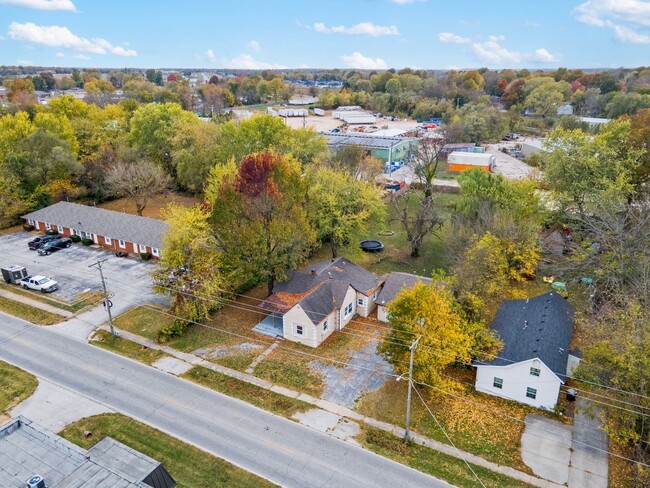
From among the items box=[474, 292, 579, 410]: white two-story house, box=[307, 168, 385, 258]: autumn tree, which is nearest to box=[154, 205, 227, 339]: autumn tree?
box=[307, 168, 385, 258]: autumn tree

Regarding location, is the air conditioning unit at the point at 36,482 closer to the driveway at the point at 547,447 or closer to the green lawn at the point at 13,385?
the green lawn at the point at 13,385

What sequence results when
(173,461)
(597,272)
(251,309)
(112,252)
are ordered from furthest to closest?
(112,252) < (251,309) < (597,272) < (173,461)

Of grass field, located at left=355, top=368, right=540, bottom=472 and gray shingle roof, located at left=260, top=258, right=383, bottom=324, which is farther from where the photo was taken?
gray shingle roof, located at left=260, top=258, right=383, bottom=324

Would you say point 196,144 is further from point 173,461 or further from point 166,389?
point 173,461

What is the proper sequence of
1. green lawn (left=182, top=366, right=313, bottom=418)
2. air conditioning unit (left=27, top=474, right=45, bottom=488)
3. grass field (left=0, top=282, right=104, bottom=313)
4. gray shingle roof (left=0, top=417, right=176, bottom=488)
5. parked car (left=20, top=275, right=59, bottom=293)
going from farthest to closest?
parked car (left=20, top=275, right=59, bottom=293) < grass field (left=0, top=282, right=104, bottom=313) < green lawn (left=182, top=366, right=313, bottom=418) < gray shingle roof (left=0, top=417, right=176, bottom=488) < air conditioning unit (left=27, top=474, right=45, bottom=488)

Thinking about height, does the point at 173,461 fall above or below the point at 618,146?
below

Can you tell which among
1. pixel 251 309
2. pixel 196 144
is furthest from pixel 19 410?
pixel 196 144

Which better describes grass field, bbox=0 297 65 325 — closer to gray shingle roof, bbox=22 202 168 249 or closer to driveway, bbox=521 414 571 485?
gray shingle roof, bbox=22 202 168 249
